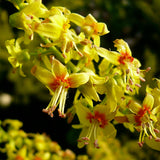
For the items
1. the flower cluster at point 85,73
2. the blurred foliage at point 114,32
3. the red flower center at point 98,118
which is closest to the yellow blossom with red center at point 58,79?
the flower cluster at point 85,73

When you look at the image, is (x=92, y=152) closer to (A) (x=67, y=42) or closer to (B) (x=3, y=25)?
(A) (x=67, y=42)

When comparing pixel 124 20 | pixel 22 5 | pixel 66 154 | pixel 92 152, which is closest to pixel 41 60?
pixel 22 5

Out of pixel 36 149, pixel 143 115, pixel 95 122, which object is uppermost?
pixel 143 115

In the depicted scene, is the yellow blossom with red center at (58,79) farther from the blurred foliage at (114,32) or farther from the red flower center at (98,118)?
the blurred foliage at (114,32)

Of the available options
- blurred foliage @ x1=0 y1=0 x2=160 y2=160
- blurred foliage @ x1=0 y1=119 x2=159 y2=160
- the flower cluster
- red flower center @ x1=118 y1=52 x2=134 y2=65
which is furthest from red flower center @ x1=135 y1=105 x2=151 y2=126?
blurred foliage @ x1=0 y1=0 x2=160 y2=160

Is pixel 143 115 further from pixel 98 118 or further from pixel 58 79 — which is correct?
pixel 58 79

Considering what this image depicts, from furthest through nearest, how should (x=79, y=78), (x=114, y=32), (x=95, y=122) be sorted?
(x=114, y=32) < (x=95, y=122) < (x=79, y=78)

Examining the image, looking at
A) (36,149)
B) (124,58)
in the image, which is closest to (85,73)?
(124,58)
